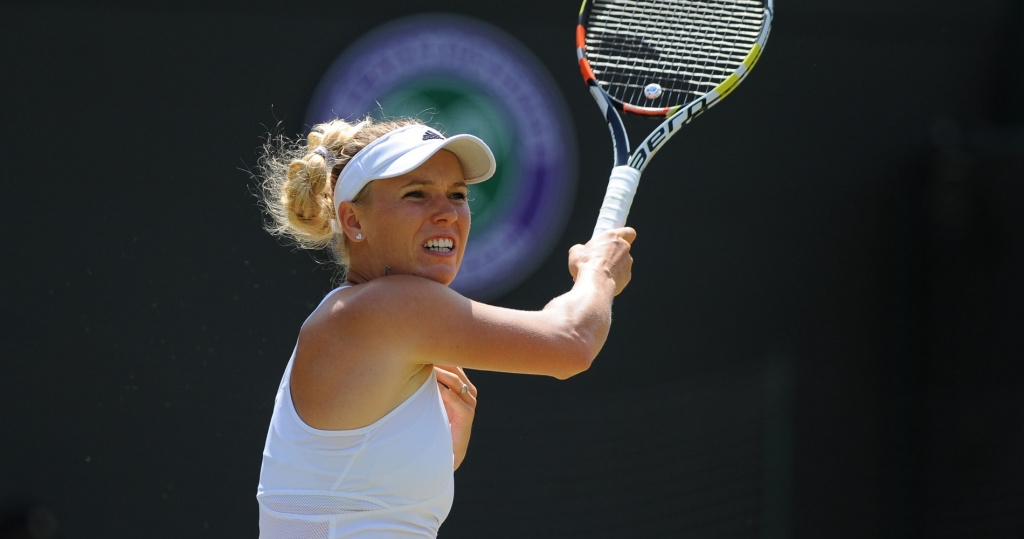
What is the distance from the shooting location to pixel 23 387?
10.1 ft

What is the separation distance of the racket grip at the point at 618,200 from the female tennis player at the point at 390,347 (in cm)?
21

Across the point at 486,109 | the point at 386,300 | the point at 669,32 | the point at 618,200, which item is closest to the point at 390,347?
the point at 386,300

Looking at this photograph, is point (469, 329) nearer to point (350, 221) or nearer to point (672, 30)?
point (350, 221)

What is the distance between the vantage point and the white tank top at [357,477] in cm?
157

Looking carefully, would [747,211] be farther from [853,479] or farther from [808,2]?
[853,479]

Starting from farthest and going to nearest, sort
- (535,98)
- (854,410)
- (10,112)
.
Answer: (854,410), (535,98), (10,112)

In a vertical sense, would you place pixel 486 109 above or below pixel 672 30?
above

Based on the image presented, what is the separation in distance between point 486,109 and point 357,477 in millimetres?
1811

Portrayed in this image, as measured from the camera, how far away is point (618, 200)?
A: 6.70ft

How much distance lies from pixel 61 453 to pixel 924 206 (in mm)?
2498

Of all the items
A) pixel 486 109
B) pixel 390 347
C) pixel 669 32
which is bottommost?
pixel 390 347

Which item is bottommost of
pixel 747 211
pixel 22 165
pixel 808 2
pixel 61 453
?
pixel 61 453

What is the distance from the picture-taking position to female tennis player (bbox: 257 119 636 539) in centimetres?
158

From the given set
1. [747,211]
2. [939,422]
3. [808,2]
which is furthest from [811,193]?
[939,422]
